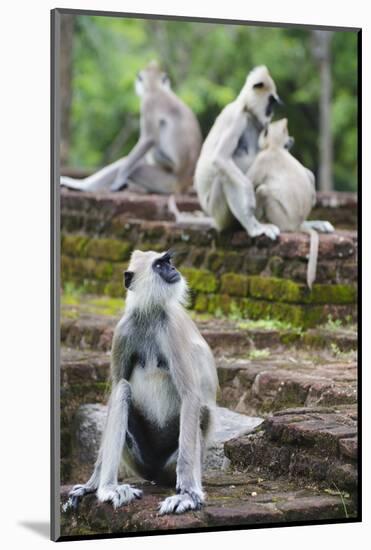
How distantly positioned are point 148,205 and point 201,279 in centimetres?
139

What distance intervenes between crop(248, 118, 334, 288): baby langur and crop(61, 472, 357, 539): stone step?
245 cm

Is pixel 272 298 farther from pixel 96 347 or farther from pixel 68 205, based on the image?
pixel 68 205

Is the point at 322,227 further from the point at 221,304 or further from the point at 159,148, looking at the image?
the point at 159,148

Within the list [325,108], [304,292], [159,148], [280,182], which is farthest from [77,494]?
[325,108]

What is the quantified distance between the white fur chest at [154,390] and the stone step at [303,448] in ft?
2.77

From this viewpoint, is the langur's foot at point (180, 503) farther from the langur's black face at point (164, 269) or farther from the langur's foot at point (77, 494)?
the langur's black face at point (164, 269)

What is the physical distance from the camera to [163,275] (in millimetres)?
6496

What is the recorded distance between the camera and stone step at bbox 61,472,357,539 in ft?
21.7

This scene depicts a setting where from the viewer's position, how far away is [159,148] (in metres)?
11.7

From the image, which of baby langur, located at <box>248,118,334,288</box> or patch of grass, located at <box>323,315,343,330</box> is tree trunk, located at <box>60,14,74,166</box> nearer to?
baby langur, located at <box>248,118,334,288</box>

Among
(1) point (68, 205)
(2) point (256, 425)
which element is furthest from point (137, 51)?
(2) point (256, 425)

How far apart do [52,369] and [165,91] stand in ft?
19.2

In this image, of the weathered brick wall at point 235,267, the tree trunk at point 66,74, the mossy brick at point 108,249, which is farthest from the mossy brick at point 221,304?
the tree trunk at point 66,74

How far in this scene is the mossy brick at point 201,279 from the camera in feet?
29.8
